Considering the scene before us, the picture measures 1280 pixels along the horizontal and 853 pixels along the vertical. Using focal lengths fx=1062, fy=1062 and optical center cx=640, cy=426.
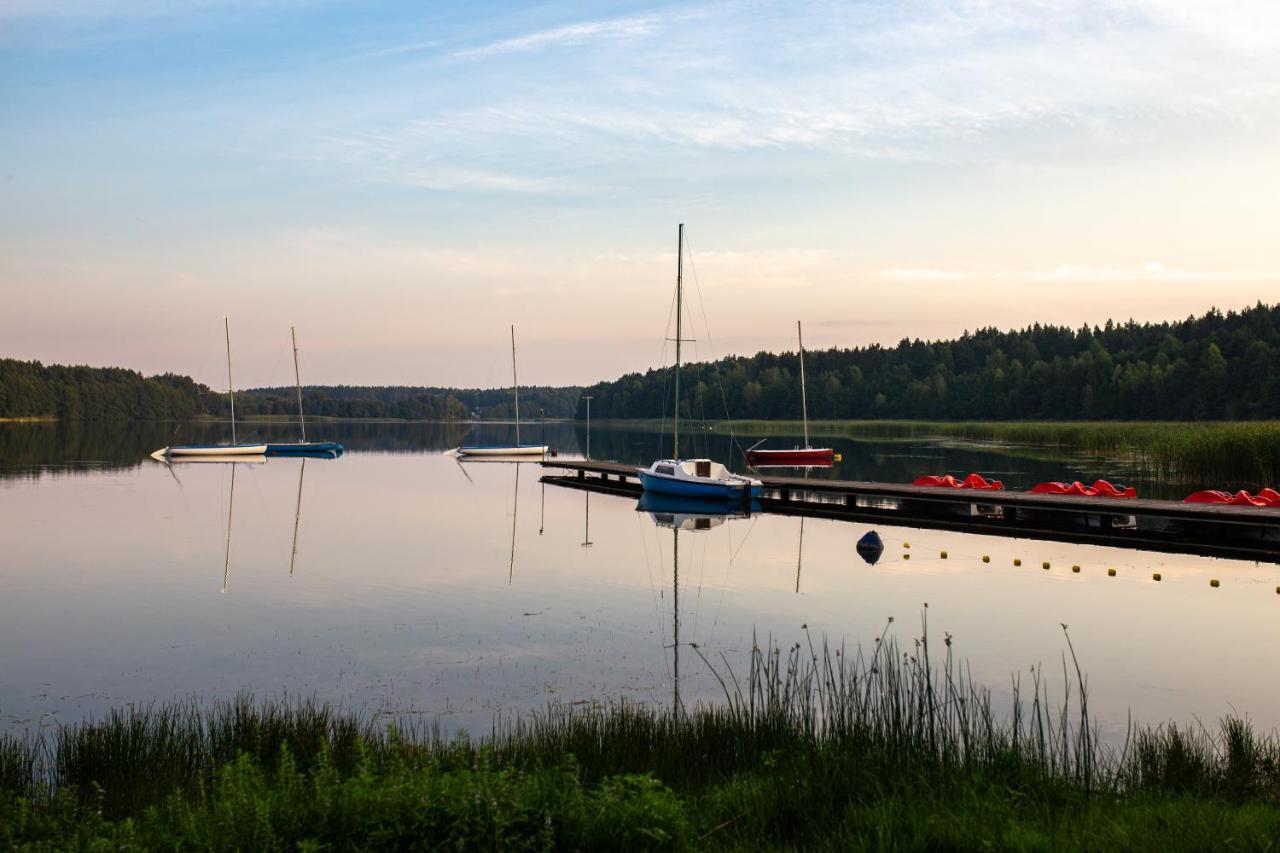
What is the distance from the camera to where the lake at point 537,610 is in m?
13.9

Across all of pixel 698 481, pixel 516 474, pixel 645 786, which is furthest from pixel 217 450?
pixel 645 786

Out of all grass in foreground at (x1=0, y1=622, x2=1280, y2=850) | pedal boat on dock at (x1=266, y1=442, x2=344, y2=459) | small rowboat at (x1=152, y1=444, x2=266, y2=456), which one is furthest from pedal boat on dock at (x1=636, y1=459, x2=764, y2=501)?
pedal boat on dock at (x1=266, y1=442, x2=344, y2=459)

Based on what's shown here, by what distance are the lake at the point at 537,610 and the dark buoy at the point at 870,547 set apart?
0.41 meters

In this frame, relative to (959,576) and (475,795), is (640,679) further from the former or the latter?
(959,576)

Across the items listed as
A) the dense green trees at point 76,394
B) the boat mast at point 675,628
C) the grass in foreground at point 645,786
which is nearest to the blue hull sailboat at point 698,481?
the boat mast at point 675,628

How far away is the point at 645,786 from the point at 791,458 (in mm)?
55829

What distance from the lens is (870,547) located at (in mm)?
26750

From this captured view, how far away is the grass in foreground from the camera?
7.12 meters

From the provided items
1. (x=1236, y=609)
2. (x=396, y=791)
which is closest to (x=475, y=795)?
(x=396, y=791)

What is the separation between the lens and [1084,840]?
23.7 ft

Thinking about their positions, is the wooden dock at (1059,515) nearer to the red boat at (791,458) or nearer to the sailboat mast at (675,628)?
the sailboat mast at (675,628)

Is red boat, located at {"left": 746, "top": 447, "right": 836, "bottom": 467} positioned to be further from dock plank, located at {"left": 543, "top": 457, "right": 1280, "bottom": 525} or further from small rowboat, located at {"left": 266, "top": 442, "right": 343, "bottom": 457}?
small rowboat, located at {"left": 266, "top": 442, "right": 343, "bottom": 457}

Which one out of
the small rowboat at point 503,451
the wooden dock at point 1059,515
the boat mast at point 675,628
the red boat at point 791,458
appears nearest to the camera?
the boat mast at point 675,628

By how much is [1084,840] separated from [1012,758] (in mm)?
1786
